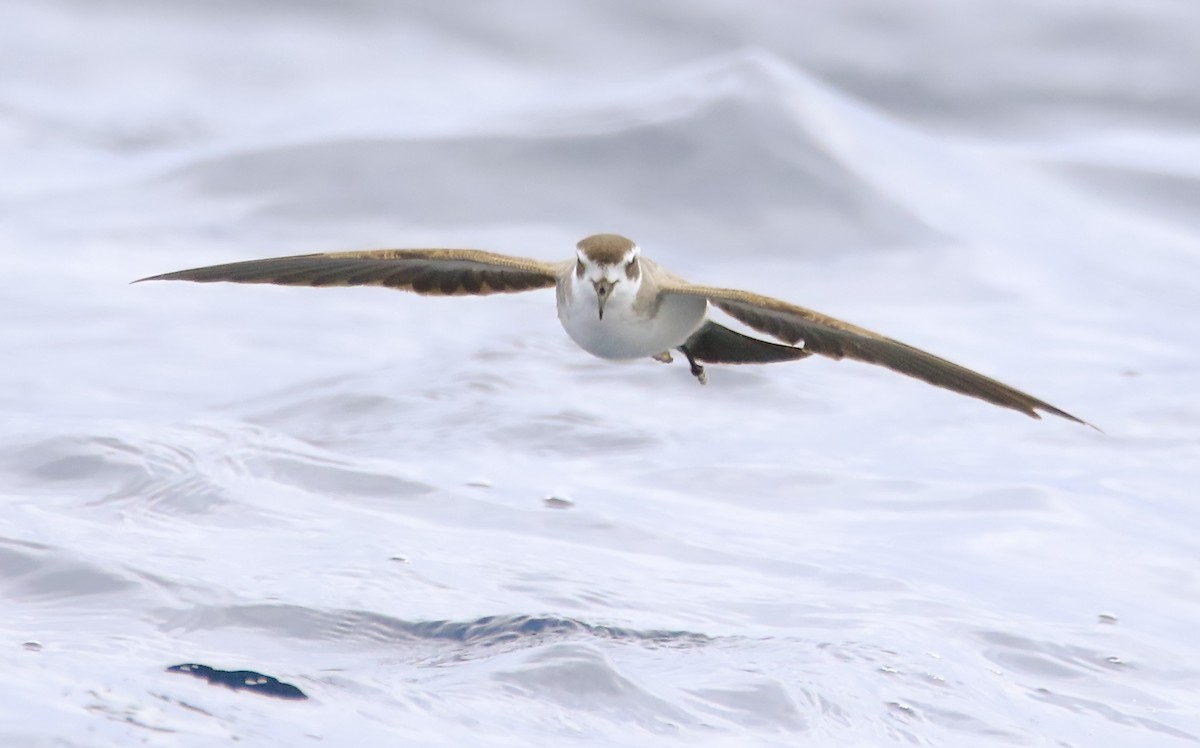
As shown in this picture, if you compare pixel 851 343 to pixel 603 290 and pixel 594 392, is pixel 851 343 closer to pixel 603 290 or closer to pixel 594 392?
pixel 603 290

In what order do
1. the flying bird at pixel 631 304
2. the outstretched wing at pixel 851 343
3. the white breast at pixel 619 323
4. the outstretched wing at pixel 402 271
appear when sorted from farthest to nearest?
the outstretched wing at pixel 402 271 < the white breast at pixel 619 323 < the flying bird at pixel 631 304 < the outstretched wing at pixel 851 343

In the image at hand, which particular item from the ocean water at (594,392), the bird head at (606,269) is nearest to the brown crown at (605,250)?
the bird head at (606,269)

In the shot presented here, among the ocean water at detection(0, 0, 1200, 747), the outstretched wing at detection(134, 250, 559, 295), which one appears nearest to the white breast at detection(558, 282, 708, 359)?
the outstretched wing at detection(134, 250, 559, 295)

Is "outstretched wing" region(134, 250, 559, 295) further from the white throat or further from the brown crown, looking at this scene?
the brown crown

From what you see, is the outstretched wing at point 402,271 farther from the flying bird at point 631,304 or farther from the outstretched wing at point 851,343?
the outstretched wing at point 851,343

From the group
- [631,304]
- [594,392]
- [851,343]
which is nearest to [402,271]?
[631,304]
